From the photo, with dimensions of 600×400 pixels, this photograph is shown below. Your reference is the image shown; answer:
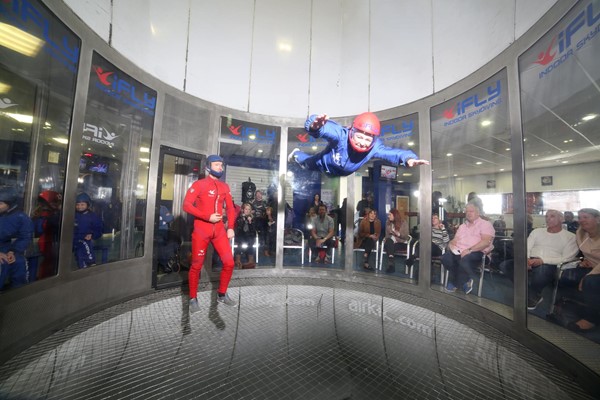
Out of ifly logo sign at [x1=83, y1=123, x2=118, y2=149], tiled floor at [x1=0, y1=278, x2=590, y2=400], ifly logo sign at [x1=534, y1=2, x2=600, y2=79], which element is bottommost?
tiled floor at [x1=0, y1=278, x2=590, y2=400]

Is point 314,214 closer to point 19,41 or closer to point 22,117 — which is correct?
point 22,117

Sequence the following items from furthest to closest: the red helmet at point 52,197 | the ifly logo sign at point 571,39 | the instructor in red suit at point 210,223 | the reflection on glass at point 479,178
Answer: the instructor in red suit at point 210,223
the reflection on glass at point 479,178
the red helmet at point 52,197
the ifly logo sign at point 571,39

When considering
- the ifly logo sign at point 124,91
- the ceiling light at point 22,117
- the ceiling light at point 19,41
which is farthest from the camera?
the ifly logo sign at point 124,91

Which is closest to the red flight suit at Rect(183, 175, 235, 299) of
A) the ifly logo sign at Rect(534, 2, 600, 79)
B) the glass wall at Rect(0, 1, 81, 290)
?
the glass wall at Rect(0, 1, 81, 290)

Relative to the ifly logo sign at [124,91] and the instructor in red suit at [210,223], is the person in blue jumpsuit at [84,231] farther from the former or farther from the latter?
→ the ifly logo sign at [124,91]

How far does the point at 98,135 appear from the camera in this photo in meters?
3.23

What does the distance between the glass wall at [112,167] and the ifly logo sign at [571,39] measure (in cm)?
503

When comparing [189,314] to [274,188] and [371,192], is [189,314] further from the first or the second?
[371,192]

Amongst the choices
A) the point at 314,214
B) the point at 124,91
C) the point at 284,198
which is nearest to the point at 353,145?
the point at 284,198

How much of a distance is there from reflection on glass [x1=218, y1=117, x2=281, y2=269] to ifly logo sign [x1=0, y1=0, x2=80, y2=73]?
2.68 m

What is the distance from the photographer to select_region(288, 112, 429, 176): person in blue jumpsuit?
9.26ft

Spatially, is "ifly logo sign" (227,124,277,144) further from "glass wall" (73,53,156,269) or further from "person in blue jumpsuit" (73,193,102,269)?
"person in blue jumpsuit" (73,193,102,269)

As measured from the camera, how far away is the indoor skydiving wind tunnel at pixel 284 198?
2051 mm

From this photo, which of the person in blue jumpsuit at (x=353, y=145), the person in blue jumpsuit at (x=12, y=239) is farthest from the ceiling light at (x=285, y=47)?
the person in blue jumpsuit at (x=12, y=239)
